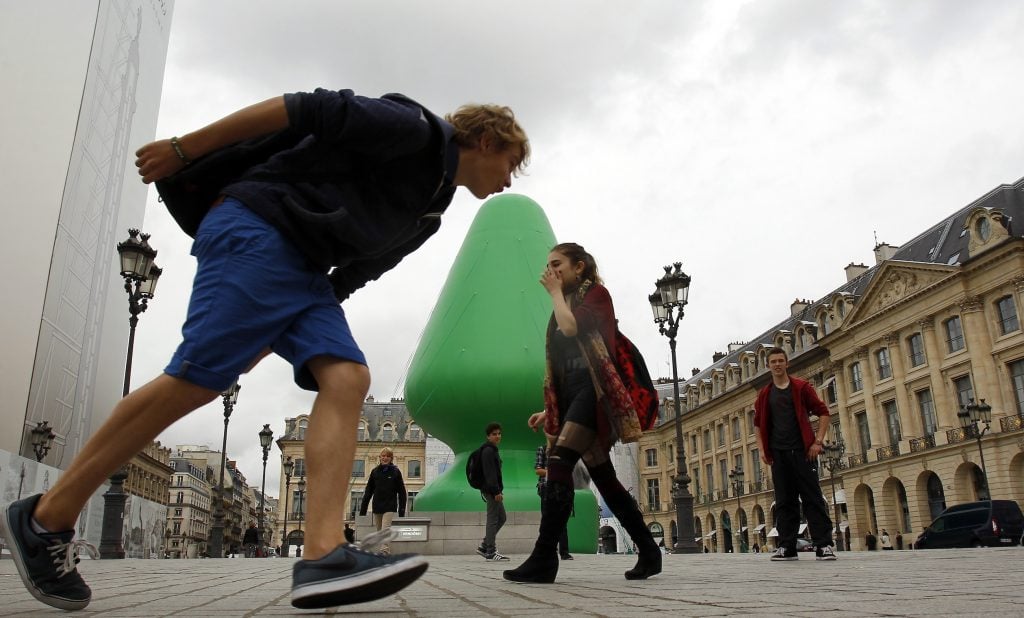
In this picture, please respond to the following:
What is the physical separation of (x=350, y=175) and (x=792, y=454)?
197 inches

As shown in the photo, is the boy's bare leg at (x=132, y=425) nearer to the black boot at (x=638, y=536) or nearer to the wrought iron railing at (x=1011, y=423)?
the black boot at (x=638, y=536)

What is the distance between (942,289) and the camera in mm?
33188

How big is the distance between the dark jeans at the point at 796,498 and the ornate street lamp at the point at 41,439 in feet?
56.1

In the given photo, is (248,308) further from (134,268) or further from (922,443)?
(922,443)

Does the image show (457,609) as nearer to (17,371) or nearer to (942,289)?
(17,371)

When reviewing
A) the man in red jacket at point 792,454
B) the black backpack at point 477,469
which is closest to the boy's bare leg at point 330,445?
the man in red jacket at point 792,454

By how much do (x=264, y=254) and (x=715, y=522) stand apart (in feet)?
187

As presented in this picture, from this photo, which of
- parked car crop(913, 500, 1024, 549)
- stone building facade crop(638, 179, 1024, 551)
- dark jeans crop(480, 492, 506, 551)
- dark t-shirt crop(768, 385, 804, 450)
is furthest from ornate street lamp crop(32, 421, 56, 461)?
stone building facade crop(638, 179, 1024, 551)

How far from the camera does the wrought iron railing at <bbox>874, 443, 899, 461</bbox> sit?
36.2 metres

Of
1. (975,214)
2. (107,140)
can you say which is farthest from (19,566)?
(975,214)

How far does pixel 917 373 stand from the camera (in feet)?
115

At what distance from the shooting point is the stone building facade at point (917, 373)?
30203mm

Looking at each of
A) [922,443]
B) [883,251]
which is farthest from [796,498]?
[883,251]

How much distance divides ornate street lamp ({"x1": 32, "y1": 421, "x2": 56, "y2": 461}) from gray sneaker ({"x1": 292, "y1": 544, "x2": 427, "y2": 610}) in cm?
1874
